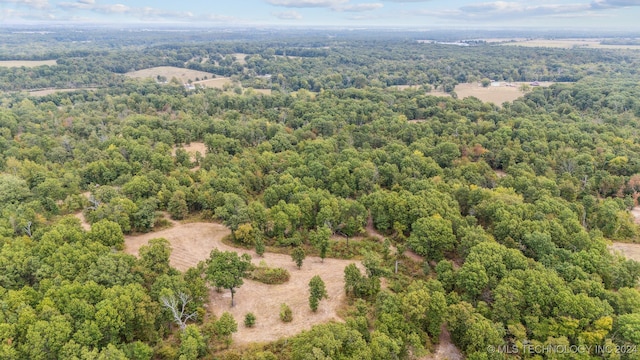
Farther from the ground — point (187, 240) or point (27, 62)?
point (27, 62)

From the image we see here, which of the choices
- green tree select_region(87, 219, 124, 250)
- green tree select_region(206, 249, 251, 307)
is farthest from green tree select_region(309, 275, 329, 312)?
green tree select_region(87, 219, 124, 250)

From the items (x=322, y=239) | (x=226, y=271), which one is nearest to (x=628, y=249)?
(x=322, y=239)

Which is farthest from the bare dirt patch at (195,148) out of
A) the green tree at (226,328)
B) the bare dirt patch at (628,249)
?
the bare dirt patch at (628,249)

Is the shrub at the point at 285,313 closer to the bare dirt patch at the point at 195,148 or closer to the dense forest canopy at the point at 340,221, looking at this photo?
the dense forest canopy at the point at 340,221

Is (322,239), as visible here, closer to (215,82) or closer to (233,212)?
(233,212)

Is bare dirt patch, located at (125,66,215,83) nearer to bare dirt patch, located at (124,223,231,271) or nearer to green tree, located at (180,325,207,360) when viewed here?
bare dirt patch, located at (124,223,231,271)
